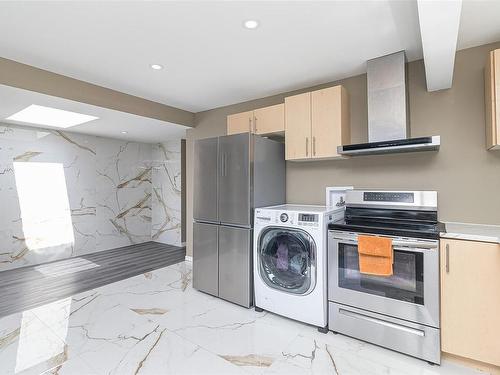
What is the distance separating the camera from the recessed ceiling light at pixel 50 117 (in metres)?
3.53

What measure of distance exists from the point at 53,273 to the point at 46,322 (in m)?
1.74

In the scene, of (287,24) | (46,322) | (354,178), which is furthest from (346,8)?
(46,322)

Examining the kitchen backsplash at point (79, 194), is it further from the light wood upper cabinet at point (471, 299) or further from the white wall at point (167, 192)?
the light wood upper cabinet at point (471, 299)

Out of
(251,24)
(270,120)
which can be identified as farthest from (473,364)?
(251,24)

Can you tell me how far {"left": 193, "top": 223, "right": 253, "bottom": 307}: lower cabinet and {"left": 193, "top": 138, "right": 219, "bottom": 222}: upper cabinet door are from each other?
147mm

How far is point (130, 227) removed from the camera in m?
5.68

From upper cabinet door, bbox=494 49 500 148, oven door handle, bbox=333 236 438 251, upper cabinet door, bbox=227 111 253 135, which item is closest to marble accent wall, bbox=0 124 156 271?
upper cabinet door, bbox=227 111 253 135

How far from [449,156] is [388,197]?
704 millimetres

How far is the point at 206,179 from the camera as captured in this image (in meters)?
3.07

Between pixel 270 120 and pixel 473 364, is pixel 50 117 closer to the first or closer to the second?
pixel 270 120

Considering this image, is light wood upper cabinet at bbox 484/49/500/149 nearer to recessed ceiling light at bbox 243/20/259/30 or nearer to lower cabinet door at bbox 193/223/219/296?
recessed ceiling light at bbox 243/20/259/30

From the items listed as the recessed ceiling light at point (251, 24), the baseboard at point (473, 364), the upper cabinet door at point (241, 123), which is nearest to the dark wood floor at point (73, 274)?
the upper cabinet door at point (241, 123)

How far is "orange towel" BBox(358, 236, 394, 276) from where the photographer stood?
6.46 ft

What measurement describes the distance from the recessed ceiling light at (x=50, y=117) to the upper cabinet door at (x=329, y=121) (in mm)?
3043
